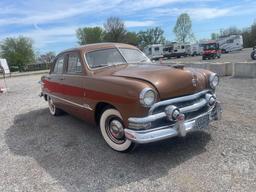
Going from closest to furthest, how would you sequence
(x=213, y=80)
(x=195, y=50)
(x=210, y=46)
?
(x=213, y=80) → (x=210, y=46) → (x=195, y=50)

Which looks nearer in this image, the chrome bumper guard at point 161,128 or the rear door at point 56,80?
the chrome bumper guard at point 161,128

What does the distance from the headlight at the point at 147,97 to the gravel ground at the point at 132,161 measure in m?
0.94

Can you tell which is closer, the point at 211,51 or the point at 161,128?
the point at 161,128

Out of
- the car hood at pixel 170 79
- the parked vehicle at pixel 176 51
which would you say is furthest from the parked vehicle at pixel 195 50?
the car hood at pixel 170 79

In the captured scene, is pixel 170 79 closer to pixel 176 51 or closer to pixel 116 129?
pixel 116 129

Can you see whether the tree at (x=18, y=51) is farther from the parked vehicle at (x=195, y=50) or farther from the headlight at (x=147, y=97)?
the headlight at (x=147, y=97)

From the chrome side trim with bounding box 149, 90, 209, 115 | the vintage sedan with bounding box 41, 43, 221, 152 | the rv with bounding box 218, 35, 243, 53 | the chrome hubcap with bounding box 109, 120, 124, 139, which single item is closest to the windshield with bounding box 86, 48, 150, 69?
the vintage sedan with bounding box 41, 43, 221, 152

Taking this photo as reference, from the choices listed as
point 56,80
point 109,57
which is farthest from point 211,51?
point 109,57

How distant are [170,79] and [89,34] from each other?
67.3 meters

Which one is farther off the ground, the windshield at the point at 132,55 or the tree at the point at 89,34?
the tree at the point at 89,34

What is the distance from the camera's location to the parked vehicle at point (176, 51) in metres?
48.7

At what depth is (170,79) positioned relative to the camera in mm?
4152

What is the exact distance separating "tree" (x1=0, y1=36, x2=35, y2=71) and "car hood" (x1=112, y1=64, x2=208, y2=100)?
66.4m

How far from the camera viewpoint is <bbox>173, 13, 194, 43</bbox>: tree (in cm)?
8338
